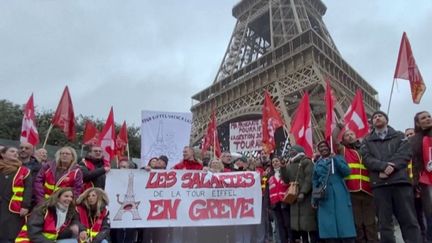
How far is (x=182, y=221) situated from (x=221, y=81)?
2832cm

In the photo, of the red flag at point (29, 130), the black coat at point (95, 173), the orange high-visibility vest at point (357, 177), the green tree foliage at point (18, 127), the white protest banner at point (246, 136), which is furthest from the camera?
the green tree foliage at point (18, 127)

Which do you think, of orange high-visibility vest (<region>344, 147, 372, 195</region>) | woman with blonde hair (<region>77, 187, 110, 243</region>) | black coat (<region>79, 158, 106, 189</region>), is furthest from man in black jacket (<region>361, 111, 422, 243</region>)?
black coat (<region>79, 158, 106, 189</region>)

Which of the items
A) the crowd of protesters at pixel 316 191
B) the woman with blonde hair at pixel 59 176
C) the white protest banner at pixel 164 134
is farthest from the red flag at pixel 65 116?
the woman with blonde hair at pixel 59 176

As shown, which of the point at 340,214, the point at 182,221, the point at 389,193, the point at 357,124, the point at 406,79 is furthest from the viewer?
the point at 357,124

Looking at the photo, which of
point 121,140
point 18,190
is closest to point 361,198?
point 18,190

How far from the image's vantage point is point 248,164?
7.79 metres

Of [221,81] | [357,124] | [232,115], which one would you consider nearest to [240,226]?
[357,124]

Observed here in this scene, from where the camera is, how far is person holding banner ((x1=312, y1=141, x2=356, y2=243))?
5.07 meters

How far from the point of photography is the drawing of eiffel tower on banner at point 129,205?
20.4 ft

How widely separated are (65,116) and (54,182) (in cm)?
385

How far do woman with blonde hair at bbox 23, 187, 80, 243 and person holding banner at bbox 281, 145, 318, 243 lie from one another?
298cm

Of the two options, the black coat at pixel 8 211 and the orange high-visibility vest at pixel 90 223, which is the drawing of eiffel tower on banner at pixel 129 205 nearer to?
the orange high-visibility vest at pixel 90 223

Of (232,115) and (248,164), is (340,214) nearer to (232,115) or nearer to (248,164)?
(248,164)

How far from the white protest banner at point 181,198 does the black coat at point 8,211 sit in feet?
4.73
